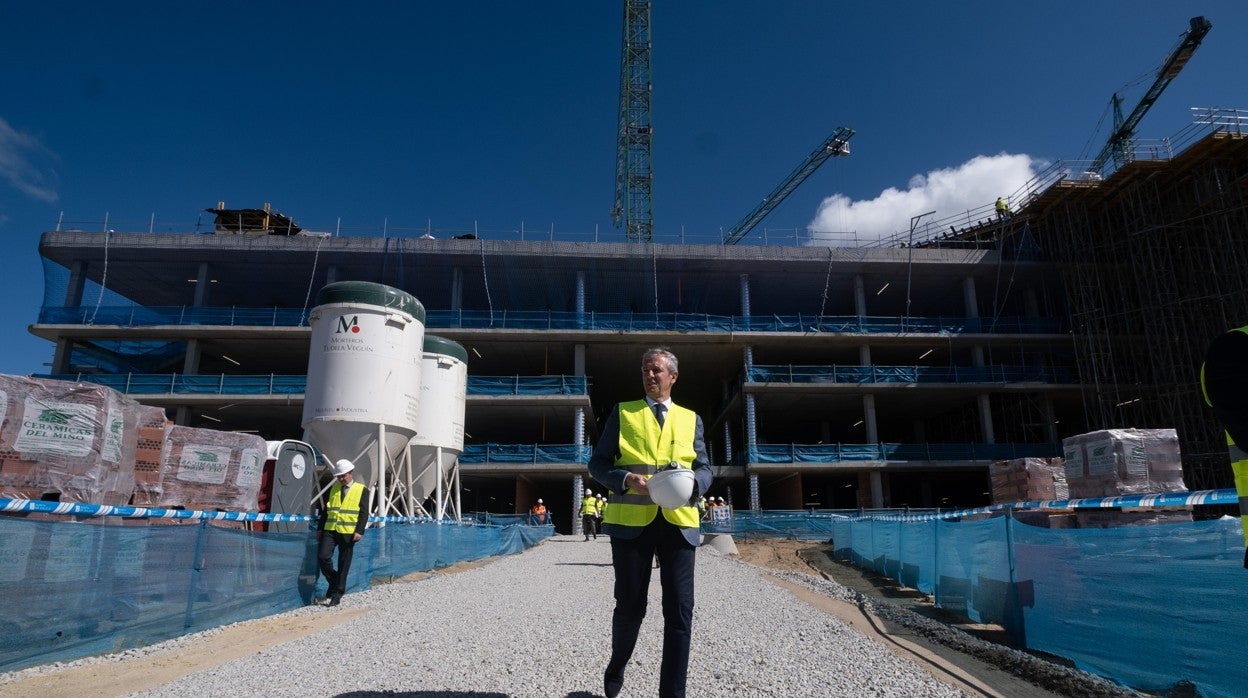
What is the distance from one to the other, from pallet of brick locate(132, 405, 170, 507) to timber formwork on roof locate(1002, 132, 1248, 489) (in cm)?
3234

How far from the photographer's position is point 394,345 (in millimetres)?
14562

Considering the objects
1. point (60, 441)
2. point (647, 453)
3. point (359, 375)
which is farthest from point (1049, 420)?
point (60, 441)

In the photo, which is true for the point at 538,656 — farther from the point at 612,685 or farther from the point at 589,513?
the point at 589,513

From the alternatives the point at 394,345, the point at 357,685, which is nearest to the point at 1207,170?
the point at 394,345

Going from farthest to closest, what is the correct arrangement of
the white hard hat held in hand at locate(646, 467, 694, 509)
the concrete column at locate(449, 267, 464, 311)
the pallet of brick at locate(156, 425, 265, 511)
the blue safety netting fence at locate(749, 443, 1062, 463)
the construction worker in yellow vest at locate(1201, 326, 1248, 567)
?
the concrete column at locate(449, 267, 464, 311) → the blue safety netting fence at locate(749, 443, 1062, 463) → the pallet of brick at locate(156, 425, 265, 511) → the white hard hat held in hand at locate(646, 467, 694, 509) → the construction worker in yellow vest at locate(1201, 326, 1248, 567)

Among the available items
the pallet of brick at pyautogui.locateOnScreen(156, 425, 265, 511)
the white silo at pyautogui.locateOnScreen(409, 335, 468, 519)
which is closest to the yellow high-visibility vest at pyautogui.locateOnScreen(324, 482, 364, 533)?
the pallet of brick at pyautogui.locateOnScreen(156, 425, 265, 511)

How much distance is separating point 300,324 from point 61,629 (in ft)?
100

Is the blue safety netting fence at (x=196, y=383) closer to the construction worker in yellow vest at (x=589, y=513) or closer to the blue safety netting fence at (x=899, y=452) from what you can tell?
the construction worker in yellow vest at (x=589, y=513)

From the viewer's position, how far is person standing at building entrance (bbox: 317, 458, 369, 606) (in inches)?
313

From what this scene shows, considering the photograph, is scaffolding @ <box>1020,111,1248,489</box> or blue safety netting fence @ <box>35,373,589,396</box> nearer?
scaffolding @ <box>1020,111,1248,489</box>

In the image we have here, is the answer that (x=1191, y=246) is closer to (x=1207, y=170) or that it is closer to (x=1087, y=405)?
(x=1207, y=170)

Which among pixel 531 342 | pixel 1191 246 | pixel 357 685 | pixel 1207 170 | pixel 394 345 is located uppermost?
pixel 1207 170

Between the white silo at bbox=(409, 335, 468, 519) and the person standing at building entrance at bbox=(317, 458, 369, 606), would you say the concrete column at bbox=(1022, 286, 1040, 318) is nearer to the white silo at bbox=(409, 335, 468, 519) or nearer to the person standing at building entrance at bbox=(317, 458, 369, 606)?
the white silo at bbox=(409, 335, 468, 519)

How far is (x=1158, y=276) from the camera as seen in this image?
3016 cm
